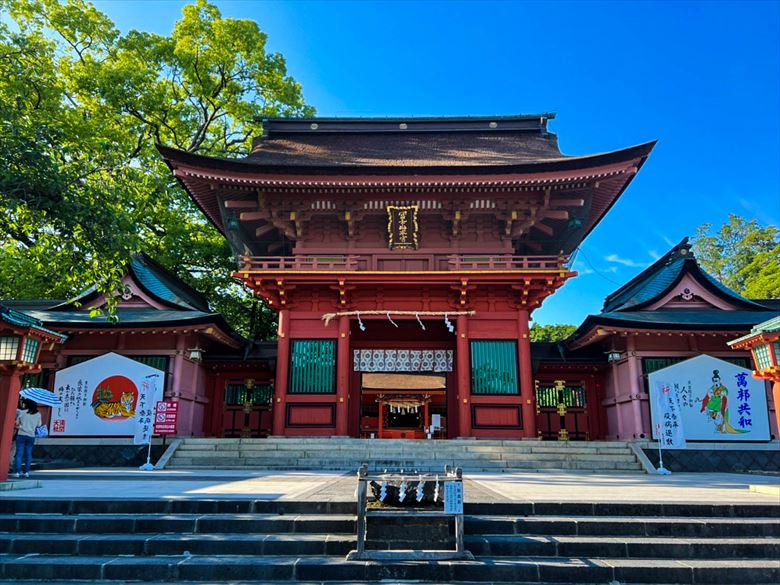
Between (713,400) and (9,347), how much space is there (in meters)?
17.0

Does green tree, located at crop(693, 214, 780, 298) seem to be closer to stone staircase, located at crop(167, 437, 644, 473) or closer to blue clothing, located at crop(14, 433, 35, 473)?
stone staircase, located at crop(167, 437, 644, 473)

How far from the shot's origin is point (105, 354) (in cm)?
1558

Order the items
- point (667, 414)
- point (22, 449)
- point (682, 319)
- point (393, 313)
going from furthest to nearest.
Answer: point (393, 313)
point (682, 319)
point (667, 414)
point (22, 449)

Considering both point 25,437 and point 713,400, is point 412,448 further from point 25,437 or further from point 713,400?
point 713,400

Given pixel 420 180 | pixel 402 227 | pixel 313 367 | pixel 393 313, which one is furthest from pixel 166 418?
pixel 420 180

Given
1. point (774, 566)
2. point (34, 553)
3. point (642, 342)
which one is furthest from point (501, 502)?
point (642, 342)

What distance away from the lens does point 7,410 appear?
337 inches

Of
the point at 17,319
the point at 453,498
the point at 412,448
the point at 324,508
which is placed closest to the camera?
the point at 453,498

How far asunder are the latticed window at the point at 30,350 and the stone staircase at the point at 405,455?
5317 millimetres

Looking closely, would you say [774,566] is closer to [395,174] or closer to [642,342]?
[642,342]

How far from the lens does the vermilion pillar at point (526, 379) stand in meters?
15.2

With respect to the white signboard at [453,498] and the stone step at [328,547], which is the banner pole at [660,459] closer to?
the stone step at [328,547]

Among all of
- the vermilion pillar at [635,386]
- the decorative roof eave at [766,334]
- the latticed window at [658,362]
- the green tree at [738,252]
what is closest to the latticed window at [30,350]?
the decorative roof eave at [766,334]

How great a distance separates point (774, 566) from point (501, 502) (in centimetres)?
289
